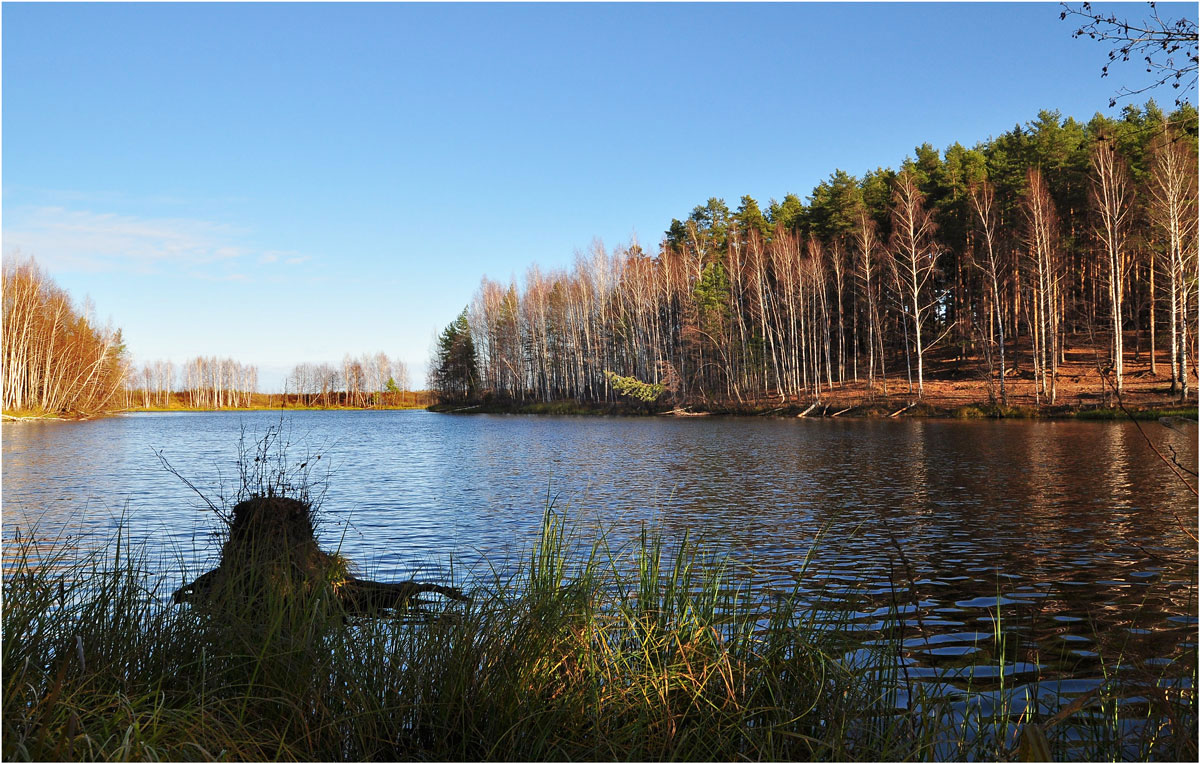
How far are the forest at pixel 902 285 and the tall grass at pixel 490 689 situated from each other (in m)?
32.5

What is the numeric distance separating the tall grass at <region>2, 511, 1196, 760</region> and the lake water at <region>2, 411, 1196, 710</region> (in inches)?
19.9

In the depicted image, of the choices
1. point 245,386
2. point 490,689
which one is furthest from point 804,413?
point 245,386

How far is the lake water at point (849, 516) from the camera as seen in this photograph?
7855 millimetres

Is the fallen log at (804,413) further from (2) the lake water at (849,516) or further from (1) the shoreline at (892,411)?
(2) the lake water at (849,516)

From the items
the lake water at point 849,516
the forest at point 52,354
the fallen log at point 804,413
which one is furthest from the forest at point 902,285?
the forest at point 52,354

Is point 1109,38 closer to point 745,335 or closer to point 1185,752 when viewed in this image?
point 1185,752

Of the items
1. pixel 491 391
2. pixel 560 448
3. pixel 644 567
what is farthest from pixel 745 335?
pixel 644 567

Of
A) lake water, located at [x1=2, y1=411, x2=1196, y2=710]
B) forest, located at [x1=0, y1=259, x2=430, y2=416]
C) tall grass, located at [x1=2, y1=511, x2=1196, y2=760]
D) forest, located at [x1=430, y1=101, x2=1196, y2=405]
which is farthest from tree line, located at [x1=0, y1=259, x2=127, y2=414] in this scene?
tall grass, located at [x1=2, y1=511, x2=1196, y2=760]

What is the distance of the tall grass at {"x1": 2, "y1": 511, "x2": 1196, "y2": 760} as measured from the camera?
12.4 feet

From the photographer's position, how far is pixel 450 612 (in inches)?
188

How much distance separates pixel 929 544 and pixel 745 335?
156ft

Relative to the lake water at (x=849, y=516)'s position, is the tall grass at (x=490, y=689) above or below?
above

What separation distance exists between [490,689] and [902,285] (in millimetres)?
51691

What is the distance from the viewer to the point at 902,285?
51469 mm
